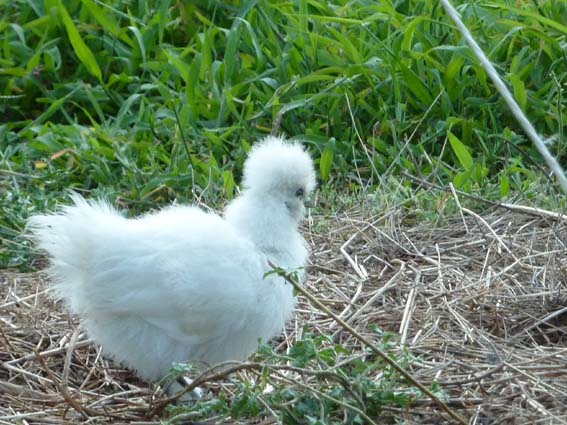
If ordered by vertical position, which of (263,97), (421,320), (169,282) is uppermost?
(169,282)

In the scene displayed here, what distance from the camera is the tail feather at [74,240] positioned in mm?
3994

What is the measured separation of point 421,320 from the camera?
15.0 ft

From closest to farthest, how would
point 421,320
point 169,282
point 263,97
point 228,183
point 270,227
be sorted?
point 169,282
point 270,227
point 421,320
point 228,183
point 263,97

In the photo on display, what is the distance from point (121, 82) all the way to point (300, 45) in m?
1.03

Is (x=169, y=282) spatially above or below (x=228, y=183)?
above

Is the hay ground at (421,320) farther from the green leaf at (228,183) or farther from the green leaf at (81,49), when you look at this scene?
the green leaf at (81,49)

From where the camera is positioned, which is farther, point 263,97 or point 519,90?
point 263,97

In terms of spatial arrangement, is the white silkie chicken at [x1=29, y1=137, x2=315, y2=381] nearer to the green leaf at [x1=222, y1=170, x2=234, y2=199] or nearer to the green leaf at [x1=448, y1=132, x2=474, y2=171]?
the green leaf at [x1=222, y1=170, x2=234, y2=199]

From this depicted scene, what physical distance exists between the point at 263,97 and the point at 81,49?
1.13 metres

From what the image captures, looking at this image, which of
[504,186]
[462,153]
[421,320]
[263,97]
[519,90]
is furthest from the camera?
[263,97]

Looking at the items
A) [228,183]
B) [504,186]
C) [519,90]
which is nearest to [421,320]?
[504,186]

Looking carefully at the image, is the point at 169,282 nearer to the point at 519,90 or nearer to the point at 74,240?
the point at 74,240

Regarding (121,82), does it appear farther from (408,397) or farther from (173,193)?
(408,397)

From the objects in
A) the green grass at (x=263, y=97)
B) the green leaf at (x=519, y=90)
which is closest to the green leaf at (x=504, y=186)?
the green grass at (x=263, y=97)
